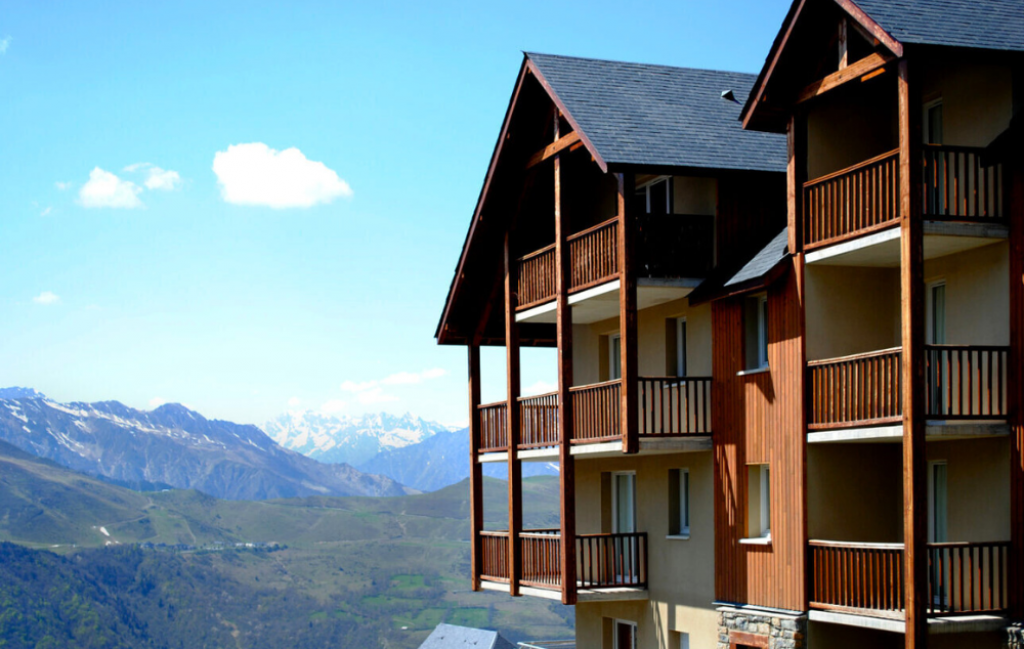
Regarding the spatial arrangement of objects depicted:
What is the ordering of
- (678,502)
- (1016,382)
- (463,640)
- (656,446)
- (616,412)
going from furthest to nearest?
(463,640) → (678,502) → (616,412) → (656,446) → (1016,382)

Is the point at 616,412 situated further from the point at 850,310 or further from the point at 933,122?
the point at 933,122

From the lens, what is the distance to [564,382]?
90.3ft

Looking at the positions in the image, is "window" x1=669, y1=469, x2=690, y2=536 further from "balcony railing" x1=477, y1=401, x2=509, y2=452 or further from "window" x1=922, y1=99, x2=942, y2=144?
"window" x1=922, y1=99, x2=942, y2=144

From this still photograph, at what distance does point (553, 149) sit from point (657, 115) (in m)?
2.43

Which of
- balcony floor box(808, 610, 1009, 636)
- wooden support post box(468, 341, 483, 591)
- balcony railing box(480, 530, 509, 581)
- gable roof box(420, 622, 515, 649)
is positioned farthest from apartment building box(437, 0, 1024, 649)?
gable roof box(420, 622, 515, 649)

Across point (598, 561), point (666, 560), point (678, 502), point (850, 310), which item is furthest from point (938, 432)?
point (598, 561)

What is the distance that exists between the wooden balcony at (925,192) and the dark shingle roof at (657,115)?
13.0 ft

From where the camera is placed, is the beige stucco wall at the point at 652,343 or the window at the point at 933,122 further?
the beige stucco wall at the point at 652,343

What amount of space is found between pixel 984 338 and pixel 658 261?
739cm

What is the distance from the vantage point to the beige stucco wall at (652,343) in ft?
85.9

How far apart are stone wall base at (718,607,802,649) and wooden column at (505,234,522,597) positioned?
624 centimetres

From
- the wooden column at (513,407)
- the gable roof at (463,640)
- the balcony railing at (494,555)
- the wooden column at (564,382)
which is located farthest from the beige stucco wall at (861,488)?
the gable roof at (463,640)

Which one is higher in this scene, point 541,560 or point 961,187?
point 961,187

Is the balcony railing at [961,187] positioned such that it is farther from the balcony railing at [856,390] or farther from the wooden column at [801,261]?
the wooden column at [801,261]
